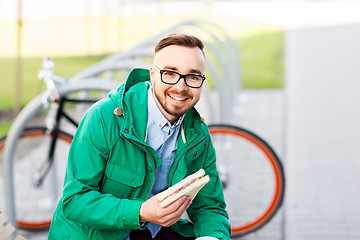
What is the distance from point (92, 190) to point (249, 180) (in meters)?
3.09

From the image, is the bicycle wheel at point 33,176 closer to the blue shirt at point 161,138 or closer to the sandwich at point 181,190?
Answer: the blue shirt at point 161,138

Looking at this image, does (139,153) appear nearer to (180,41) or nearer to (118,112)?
(118,112)

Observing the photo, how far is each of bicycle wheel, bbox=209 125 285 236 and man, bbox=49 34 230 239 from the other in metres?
1.50

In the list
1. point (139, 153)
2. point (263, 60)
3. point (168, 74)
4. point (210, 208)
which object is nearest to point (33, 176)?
point (210, 208)

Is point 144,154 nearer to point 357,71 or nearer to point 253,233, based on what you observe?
point 253,233

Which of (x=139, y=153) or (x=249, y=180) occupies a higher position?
(x=139, y=153)

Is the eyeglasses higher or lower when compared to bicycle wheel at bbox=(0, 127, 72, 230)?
higher

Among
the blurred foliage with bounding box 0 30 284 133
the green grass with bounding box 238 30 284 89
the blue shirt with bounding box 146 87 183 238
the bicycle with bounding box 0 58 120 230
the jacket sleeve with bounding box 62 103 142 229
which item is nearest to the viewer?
the jacket sleeve with bounding box 62 103 142 229

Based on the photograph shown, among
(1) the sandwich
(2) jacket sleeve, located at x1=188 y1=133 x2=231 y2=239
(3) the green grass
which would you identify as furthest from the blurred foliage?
(1) the sandwich

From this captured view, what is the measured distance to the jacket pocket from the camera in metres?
2.17

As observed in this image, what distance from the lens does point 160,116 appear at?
2264 mm

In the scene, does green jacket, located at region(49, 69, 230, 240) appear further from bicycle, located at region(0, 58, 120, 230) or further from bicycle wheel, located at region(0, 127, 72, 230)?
bicycle wheel, located at region(0, 127, 72, 230)

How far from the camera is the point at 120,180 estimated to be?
85.7 inches

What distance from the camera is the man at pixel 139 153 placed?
208 cm
